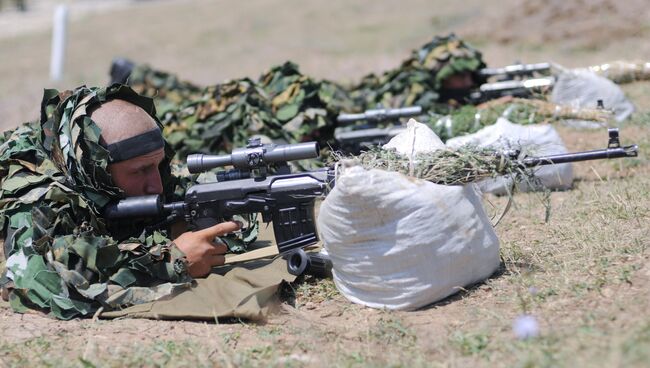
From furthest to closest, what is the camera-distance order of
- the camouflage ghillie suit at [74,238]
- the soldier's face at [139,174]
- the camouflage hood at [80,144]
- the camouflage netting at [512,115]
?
1. the camouflage netting at [512,115]
2. the soldier's face at [139,174]
3. the camouflage hood at [80,144]
4. the camouflage ghillie suit at [74,238]

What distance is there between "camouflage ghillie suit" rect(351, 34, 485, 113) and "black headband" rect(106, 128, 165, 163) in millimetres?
4387

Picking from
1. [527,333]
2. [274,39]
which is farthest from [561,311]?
[274,39]

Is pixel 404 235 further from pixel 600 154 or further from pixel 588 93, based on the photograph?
pixel 588 93

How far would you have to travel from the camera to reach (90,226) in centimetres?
417

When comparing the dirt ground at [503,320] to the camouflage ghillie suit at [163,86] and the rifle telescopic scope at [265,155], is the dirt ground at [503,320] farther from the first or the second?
the camouflage ghillie suit at [163,86]

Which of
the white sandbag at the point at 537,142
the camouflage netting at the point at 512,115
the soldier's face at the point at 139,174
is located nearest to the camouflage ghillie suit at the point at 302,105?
the camouflage netting at the point at 512,115

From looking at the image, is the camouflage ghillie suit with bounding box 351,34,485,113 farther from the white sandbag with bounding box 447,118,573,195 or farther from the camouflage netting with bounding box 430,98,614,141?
the white sandbag with bounding box 447,118,573,195

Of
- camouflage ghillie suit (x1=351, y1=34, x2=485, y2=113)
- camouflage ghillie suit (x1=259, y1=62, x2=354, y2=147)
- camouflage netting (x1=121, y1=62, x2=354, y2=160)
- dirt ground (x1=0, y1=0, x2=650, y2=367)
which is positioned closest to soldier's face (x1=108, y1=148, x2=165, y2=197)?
dirt ground (x1=0, y1=0, x2=650, y2=367)

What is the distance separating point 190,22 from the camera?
23078 mm

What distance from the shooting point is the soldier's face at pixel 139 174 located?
4.26 metres

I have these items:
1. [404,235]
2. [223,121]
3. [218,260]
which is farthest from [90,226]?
[223,121]

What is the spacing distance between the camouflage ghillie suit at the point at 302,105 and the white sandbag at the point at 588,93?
224 cm

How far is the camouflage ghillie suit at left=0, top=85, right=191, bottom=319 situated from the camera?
3994 millimetres

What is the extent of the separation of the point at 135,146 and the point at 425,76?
4.80m
